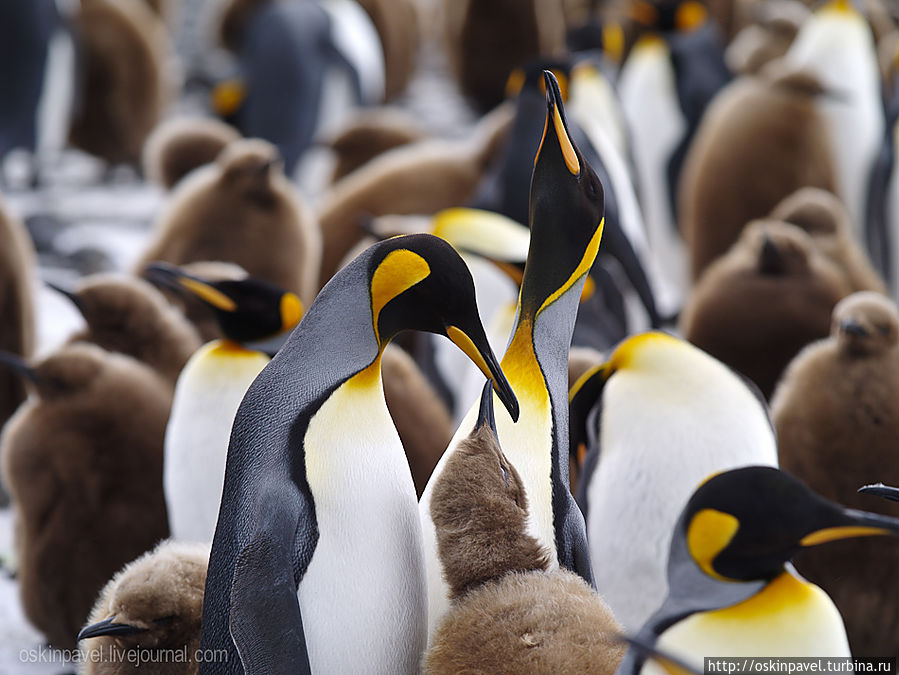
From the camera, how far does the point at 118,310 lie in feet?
8.55

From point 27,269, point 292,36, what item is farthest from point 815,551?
point 292,36

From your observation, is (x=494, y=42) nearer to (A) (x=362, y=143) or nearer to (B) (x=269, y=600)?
(A) (x=362, y=143)

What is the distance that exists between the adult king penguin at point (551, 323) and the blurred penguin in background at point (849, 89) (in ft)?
8.77

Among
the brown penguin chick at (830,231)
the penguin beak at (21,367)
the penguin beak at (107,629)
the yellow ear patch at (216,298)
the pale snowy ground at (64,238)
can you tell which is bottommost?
the pale snowy ground at (64,238)

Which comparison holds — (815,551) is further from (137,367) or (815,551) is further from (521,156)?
(521,156)

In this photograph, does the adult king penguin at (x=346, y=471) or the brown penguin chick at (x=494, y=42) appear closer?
the adult king penguin at (x=346, y=471)

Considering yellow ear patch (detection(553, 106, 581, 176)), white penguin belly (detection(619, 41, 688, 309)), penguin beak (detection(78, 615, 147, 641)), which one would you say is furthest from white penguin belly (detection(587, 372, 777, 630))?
white penguin belly (detection(619, 41, 688, 309))

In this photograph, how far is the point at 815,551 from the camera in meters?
2.11

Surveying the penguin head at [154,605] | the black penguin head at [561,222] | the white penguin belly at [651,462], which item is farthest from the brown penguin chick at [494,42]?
the penguin head at [154,605]

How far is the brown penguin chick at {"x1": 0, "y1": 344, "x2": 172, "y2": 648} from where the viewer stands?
2.23 m

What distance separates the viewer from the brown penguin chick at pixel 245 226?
325 cm

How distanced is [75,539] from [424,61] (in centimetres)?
898

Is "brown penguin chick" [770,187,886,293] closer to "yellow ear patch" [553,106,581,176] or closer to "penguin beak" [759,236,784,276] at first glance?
"penguin beak" [759,236,784,276]

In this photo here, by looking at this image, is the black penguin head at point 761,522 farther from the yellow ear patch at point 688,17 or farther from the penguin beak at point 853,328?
the yellow ear patch at point 688,17
